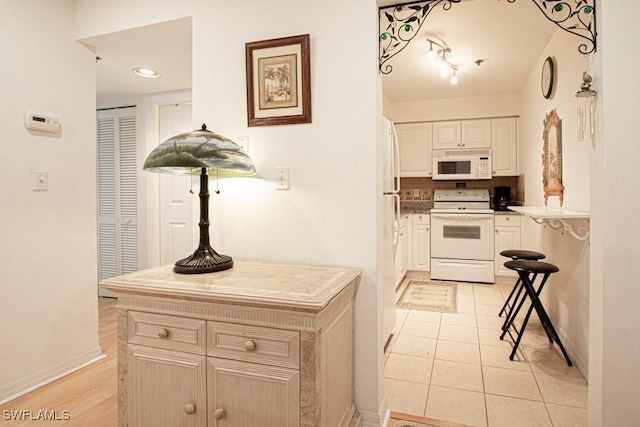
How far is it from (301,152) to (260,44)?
60 cm

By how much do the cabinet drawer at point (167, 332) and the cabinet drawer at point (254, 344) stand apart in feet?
0.16

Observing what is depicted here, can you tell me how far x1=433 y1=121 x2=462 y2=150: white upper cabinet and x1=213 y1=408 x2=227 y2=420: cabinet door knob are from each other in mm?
4578

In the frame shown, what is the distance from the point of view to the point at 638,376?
1.46m

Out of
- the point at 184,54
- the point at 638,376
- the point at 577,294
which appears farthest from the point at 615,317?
the point at 184,54

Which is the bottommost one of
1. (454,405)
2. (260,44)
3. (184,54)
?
(454,405)

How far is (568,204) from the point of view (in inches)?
104

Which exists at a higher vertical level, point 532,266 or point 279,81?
point 279,81

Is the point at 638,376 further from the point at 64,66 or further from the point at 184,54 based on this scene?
the point at 64,66

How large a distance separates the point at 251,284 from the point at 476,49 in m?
3.08

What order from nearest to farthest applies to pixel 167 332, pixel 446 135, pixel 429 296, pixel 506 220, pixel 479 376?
pixel 167 332, pixel 479 376, pixel 429 296, pixel 506 220, pixel 446 135

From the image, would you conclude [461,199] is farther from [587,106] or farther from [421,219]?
[587,106]

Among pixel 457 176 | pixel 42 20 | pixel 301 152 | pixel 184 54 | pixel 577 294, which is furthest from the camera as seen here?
pixel 457 176

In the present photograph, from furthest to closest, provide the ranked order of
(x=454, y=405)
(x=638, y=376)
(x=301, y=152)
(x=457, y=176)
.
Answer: (x=457, y=176) < (x=454, y=405) < (x=301, y=152) < (x=638, y=376)

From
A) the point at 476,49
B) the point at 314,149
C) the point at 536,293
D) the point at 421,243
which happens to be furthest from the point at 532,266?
the point at 421,243
